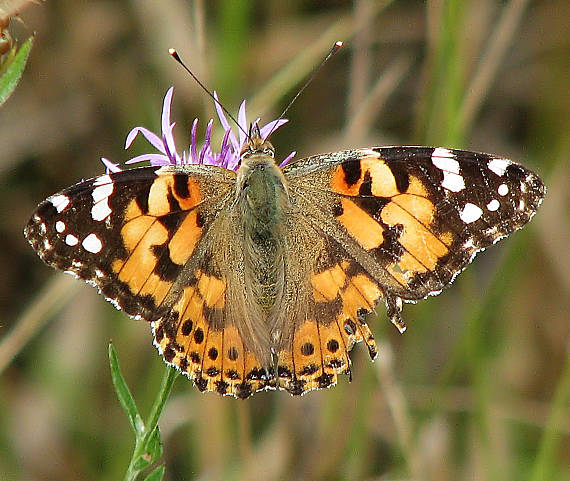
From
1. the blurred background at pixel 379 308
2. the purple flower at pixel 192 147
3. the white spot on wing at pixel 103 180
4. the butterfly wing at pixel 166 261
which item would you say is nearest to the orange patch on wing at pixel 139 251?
the butterfly wing at pixel 166 261

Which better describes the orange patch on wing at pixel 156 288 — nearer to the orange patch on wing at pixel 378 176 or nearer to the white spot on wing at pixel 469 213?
the orange patch on wing at pixel 378 176

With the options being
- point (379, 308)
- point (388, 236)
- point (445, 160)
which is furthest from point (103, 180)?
point (379, 308)

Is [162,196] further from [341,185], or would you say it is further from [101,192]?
[341,185]

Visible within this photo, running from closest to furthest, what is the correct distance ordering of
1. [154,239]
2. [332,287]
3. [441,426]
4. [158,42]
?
[154,239] < [332,287] < [441,426] < [158,42]

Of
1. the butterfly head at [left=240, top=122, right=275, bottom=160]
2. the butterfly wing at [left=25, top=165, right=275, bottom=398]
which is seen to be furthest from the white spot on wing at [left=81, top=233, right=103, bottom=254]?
the butterfly head at [left=240, top=122, right=275, bottom=160]

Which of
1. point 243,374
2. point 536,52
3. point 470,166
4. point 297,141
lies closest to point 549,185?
point 536,52

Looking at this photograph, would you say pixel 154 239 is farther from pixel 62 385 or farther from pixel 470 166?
pixel 62 385

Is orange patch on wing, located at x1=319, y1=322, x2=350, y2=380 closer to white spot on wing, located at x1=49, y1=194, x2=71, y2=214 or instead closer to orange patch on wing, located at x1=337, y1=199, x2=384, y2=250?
orange patch on wing, located at x1=337, y1=199, x2=384, y2=250
